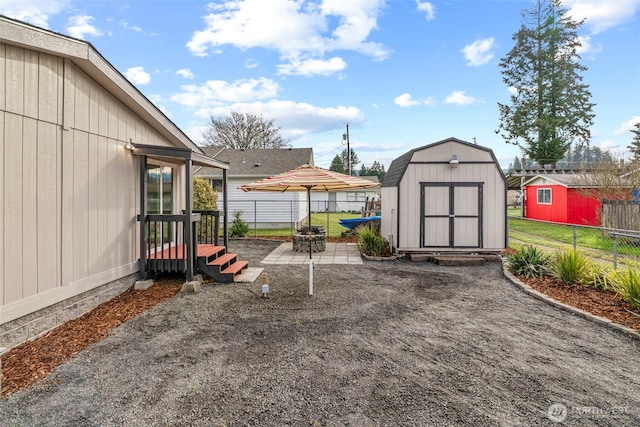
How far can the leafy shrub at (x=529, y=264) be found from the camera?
6.57 meters

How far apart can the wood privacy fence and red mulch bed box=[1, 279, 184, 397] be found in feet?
46.6

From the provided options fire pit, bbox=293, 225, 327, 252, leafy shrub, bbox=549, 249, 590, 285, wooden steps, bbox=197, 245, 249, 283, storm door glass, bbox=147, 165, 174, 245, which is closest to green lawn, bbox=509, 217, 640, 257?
leafy shrub, bbox=549, 249, 590, 285

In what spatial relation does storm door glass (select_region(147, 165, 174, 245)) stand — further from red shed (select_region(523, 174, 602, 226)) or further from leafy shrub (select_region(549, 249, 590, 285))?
red shed (select_region(523, 174, 602, 226))

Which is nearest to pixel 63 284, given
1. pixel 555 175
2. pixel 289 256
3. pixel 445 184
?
pixel 289 256

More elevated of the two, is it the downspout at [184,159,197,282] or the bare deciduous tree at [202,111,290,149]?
the bare deciduous tree at [202,111,290,149]

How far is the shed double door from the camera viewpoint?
8547 millimetres

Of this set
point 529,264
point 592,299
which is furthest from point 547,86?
point 592,299

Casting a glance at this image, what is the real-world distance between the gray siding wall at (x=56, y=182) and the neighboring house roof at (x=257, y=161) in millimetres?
11403

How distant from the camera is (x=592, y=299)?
5066mm

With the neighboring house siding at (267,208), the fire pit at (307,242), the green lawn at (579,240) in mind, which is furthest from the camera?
the neighboring house siding at (267,208)

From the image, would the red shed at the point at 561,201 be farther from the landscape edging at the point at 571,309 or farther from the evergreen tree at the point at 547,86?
the landscape edging at the point at 571,309

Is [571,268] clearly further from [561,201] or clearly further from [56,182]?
[561,201]

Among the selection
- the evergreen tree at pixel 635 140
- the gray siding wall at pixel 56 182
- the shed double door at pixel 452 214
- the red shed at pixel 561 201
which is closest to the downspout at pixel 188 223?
the gray siding wall at pixel 56 182

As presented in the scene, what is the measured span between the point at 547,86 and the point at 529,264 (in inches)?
1064
